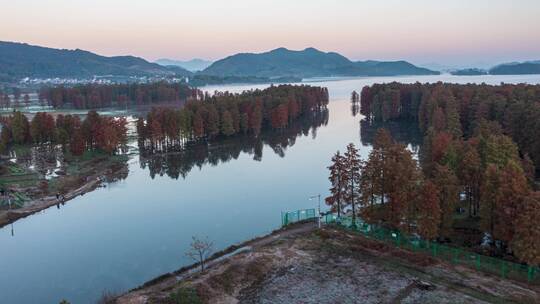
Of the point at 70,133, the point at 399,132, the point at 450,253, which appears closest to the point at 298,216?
the point at 450,253

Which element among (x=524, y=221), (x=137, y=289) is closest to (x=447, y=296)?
(x=524, y=221)

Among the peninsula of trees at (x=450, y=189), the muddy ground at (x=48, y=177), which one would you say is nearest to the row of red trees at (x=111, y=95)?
the muddy ground at (x=48, y=177)

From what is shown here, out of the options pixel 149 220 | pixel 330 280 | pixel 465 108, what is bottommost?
pixel 149 220

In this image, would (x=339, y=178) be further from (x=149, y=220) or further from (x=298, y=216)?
(x=149, y=220)

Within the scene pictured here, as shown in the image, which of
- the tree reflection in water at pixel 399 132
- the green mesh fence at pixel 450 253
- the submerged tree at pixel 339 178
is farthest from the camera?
the tree reflection in water at pixel 399 132

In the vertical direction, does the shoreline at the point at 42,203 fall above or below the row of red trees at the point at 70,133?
below

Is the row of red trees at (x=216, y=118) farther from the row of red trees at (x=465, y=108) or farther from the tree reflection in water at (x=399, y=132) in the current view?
the row of red trees at (x=465, y=108)

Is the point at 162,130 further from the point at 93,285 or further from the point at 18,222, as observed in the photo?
the point at 93,285
